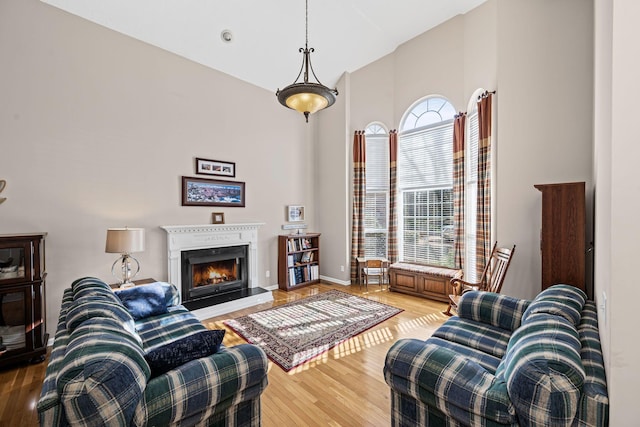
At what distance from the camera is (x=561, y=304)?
1.82 meters

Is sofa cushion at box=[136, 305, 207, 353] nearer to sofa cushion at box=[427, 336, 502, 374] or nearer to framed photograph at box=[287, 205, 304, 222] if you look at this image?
sofa cushion at box=[427, 336, 502, 374]

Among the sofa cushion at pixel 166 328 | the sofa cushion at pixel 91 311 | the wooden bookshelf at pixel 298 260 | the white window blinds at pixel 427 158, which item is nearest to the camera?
the sofa cushion at pixel 91 311

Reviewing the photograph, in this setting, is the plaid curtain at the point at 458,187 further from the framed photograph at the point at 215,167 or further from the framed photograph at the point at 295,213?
the framed photograph at the point at 215,167

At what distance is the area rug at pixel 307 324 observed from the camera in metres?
2.99

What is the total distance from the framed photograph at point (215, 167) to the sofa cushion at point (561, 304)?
429 centimetres

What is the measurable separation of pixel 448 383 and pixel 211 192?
414 cm

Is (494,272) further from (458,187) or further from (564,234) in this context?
(458,187)

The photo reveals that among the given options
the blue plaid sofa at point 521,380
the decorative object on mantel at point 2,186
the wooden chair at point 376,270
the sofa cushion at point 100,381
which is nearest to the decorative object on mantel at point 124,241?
the decorative object on mantel at point 2,186

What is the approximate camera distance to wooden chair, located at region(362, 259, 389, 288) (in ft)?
17.8

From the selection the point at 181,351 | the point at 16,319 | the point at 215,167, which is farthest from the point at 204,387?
the point at 215,167

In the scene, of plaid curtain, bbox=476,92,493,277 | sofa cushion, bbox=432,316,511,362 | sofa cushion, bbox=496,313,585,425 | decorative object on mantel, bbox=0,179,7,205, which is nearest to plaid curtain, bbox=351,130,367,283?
plaid curtain, bbox=476,92,493,277

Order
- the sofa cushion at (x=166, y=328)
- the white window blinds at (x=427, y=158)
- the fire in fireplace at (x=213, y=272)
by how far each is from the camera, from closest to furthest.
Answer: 1. the sofa cushion at (x=166, y=328)
2. the fire in fireplace at (x=213, y=272)
3. the white window blinds at (x=427, y=158)

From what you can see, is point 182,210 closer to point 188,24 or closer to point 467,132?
point 188,24

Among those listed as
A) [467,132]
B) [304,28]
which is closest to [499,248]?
[467,132]
